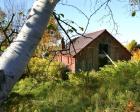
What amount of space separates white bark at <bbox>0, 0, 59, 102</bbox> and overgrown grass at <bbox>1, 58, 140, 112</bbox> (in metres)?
5.49

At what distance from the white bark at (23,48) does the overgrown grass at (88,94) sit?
549cm

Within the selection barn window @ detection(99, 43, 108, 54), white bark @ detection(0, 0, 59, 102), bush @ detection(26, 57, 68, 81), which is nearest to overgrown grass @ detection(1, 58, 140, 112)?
bush @ detection(26, 57, 68, 81)

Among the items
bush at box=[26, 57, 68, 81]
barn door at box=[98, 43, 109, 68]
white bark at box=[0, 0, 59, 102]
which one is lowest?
white bark at box=[0, 0, 59, 102]

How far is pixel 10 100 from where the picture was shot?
19.5 ft

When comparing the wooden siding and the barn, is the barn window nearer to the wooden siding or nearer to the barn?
the barn

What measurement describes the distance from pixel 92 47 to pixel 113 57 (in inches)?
122

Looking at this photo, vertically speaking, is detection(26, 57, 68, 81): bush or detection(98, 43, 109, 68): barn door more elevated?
detection(98, 43, 109, 68): barn door

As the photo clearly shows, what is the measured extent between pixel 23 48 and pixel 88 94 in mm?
9640

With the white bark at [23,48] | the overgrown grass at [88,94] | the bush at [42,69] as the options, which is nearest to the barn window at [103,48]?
the bush at [42,69]

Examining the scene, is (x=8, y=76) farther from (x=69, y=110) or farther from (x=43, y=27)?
(x=69, y=110)

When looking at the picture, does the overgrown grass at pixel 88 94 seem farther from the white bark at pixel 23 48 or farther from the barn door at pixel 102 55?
the barn door at pixel 102 55

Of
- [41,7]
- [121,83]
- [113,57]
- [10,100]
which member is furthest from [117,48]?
[41,7]

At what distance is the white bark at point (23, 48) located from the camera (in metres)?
1.76

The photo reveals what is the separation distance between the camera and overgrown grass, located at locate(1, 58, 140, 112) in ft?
31.1
